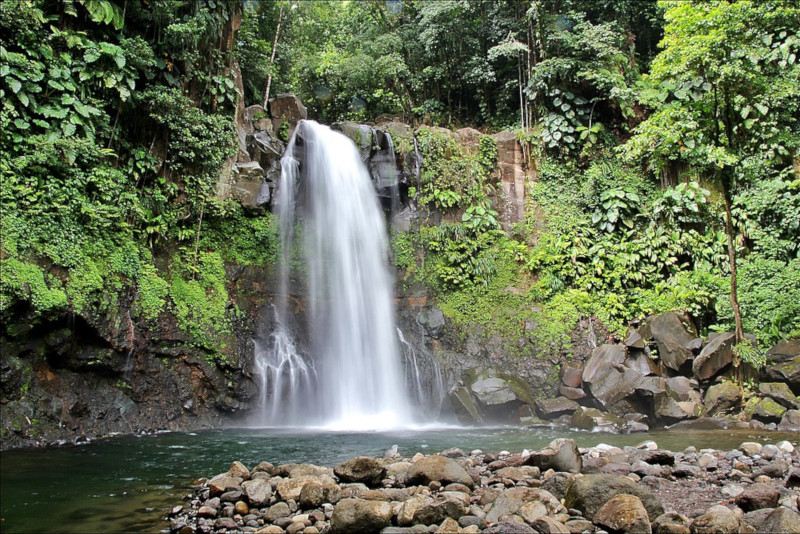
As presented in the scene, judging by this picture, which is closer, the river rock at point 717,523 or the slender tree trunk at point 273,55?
the river rock at point 717,523

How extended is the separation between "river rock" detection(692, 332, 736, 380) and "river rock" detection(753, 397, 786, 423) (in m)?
1.10

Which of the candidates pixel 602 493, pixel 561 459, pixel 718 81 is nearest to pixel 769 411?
pixel 718 81

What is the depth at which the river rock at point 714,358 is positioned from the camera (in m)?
11.2

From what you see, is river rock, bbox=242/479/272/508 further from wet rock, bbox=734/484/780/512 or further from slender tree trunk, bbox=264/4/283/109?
slender tree trunk, bbox=264/4/283/109

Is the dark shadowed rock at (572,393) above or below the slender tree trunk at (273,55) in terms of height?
below

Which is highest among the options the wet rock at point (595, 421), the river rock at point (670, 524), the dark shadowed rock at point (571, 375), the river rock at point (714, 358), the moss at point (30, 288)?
the moss at point (30, 288)

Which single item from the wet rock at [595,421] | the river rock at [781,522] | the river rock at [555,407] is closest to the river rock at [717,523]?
the river rock at [781,522]

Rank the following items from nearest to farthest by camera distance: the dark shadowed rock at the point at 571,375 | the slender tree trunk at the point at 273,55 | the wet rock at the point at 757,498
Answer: the wet rock at the point at 757,498
the dark shadowed rock at the point at 571,375
the slender tree trunk at the point at 273,55

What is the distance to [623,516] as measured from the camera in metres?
4.19

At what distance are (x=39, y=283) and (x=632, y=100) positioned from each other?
15.9 m

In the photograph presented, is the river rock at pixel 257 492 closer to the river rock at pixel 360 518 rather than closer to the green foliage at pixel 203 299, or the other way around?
the river rock at pixel 360 518

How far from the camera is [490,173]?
16.4 m

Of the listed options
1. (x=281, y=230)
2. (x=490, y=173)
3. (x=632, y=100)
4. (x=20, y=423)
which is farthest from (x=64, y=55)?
(x=632, y=100)

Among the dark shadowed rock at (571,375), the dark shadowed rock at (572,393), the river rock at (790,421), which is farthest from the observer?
the dark shadowed rock at (571,375)
